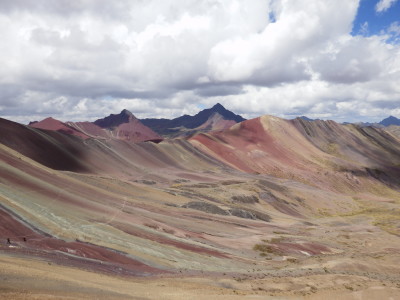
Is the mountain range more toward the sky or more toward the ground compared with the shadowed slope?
more toward the ground

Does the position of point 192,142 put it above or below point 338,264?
above

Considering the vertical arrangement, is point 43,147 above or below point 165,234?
above

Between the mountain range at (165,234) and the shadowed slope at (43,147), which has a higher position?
the shadowed slope at (43,147)

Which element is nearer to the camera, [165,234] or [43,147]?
[165,234]

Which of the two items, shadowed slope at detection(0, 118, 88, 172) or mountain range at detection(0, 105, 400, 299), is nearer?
mountain range at detection(0, 105, 400, 299)

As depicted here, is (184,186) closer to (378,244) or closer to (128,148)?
(128,148)

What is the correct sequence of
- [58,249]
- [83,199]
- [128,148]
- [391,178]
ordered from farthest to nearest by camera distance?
[391,178], [128,148], [83,199], [58,249]

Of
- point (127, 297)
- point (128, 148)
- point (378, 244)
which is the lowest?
point (378, 244)

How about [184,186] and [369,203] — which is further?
[369,203]

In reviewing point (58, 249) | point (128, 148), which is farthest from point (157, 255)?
point (128, 148)

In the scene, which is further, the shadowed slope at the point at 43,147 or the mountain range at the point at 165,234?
the shadowed slope at the point at 43,147

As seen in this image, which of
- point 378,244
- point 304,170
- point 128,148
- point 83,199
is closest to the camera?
point 83,199
